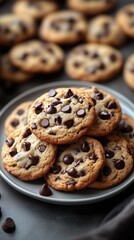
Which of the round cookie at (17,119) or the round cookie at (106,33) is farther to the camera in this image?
the round cookie at (106,33)

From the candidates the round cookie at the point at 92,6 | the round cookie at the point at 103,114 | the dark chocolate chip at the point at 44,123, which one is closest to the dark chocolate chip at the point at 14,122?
the dark chocolate chip at the point at 44,123

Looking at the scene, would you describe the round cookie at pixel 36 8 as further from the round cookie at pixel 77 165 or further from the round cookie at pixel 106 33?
the round cookie at pixel 77 165

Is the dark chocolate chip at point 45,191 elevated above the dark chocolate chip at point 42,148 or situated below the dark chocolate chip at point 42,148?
below

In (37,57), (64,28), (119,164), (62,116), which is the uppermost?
(64,28)

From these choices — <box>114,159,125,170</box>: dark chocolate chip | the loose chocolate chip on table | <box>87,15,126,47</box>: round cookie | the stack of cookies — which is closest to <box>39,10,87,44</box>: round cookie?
<box>87,15,126,47</box>: round cookie

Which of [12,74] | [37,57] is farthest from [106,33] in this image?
[12,74]

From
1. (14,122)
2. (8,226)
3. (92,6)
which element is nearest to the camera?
(8,226)

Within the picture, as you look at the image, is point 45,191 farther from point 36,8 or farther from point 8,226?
point 36,8

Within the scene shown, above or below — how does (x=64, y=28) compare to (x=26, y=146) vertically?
above
